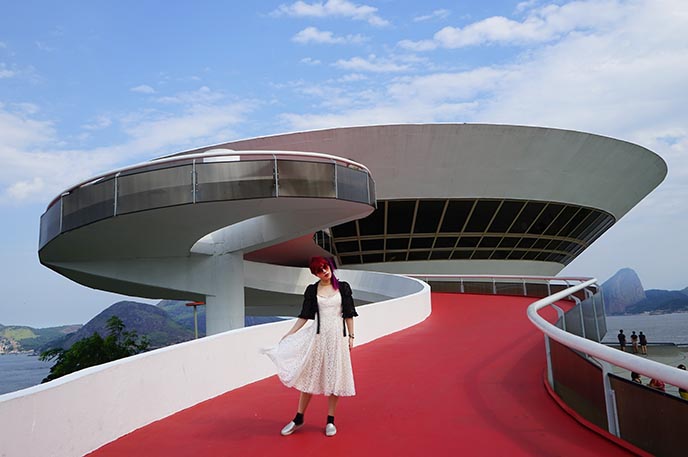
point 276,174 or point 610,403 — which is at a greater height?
point 276,174

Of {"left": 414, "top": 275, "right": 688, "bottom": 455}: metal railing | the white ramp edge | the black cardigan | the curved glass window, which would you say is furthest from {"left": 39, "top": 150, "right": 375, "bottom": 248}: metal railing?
the curved glass window

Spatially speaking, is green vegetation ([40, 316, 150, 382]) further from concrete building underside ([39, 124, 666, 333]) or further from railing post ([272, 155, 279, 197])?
railing post ([272, 155, 279, 197])

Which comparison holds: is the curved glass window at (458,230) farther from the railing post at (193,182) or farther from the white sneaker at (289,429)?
the white sneaker at (289,429)

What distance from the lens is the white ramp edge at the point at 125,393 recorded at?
15.0 ft

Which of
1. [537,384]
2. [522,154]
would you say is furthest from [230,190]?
[522,154]

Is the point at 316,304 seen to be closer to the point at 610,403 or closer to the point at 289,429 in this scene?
the point at 289,429

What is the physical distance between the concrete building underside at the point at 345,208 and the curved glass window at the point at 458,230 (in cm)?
8

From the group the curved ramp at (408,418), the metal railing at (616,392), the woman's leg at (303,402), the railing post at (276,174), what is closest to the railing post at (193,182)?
the railing post at (276,174)

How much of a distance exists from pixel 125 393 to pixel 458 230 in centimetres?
2550

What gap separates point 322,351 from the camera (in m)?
5.65

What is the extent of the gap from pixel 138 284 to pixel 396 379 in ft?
58.1

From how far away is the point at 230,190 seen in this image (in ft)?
52.7

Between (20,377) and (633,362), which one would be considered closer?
(633,362)

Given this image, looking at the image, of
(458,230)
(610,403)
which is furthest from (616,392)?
(458,230)
